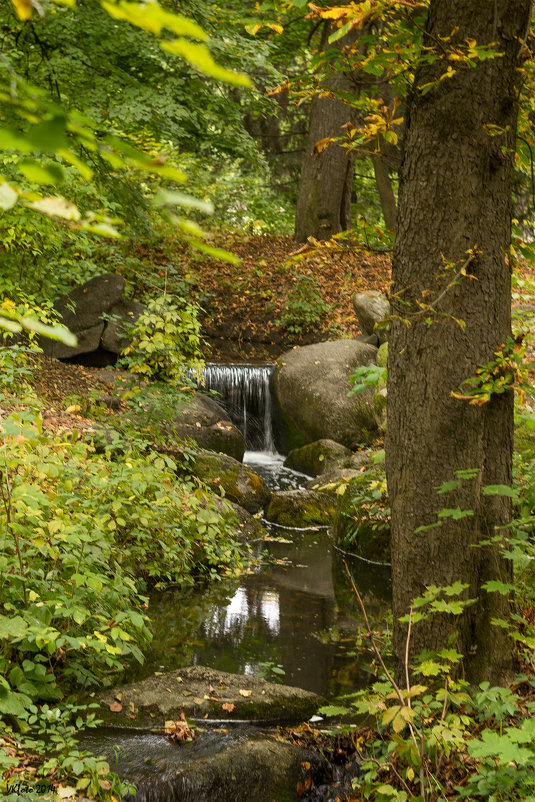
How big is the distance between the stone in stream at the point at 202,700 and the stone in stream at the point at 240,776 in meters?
0.46

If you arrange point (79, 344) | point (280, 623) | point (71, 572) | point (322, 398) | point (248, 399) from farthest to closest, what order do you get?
point (248, 399), point (322, 398), point (79, 344), point (280, 623), point (71, 572)

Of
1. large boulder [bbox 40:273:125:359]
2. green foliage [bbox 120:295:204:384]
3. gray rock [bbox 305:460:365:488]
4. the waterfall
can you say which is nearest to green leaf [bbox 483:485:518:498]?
green foliage [bbox 120:295:204:384]

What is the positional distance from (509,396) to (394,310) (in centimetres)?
69

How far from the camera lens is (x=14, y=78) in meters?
0.91

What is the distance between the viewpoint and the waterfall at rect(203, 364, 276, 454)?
42.5 feet

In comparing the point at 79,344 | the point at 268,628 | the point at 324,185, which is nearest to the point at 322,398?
the point at 79,344

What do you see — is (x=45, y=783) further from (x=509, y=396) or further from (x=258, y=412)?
(x=258, y=412)

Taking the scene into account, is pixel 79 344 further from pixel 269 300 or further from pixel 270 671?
pixel 270 671

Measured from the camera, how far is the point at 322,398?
12188 mm

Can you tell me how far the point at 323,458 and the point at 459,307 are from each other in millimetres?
7780

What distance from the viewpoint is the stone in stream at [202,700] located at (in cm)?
378

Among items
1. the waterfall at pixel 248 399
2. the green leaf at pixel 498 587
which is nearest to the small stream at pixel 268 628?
the green leaf at pixel 498 587

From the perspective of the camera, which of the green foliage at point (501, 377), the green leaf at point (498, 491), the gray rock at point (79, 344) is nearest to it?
the green foliage at point (501, 377)

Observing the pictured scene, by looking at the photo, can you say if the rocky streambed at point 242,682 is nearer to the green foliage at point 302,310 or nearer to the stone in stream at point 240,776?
the stone in stream at point 240,776
